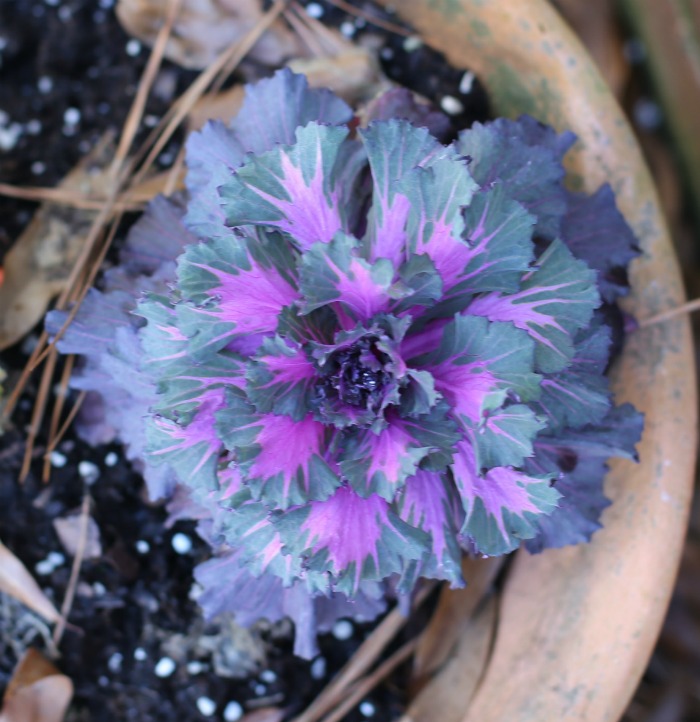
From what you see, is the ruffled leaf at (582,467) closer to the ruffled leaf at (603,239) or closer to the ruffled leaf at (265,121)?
the ruffled leaf at (603,239)

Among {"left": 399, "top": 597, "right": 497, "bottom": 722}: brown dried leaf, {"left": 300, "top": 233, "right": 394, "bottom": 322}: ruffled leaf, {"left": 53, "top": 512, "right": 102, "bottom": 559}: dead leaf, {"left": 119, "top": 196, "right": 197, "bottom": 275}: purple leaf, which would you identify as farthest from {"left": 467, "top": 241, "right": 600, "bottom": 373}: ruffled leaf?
{"left": 53, "top": 512, "right": 102, "bottom": 559}: dead leaf

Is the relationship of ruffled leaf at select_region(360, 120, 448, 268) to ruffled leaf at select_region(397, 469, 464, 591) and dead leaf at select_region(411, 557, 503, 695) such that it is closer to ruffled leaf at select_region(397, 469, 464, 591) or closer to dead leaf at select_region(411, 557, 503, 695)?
ruffled leaf at select_region(397, 469, 464, 591)

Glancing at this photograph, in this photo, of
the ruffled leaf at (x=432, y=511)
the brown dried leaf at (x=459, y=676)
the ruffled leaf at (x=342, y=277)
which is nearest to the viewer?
the ruffled leaf at (x=342, y=277)

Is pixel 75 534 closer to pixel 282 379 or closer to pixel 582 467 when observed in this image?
pixel 282 379

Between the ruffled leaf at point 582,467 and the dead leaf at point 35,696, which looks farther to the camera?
the dead leaf at point 35,696

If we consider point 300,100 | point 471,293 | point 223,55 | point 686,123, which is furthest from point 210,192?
point 686,123

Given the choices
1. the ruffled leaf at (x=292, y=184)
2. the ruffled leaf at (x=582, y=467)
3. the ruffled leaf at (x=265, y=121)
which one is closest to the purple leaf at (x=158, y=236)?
the ruffled leaf at (x=265, y=121)

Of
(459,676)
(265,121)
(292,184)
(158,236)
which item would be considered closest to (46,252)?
(158,236)
